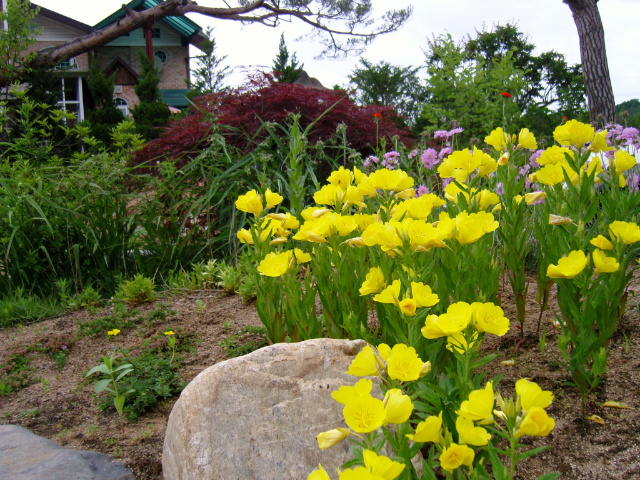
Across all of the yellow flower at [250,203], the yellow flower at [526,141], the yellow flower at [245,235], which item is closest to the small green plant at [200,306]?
the yellow flower at [245,235]

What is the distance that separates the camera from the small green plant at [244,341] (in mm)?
2656

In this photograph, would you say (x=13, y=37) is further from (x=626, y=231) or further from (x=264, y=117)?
(x=626, y=231)

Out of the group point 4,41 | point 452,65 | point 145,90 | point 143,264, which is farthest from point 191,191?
point 145,90

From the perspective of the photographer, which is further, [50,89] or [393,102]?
[393,102]

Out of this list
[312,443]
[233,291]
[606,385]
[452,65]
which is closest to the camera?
[312,443]

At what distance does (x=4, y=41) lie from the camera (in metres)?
7.59

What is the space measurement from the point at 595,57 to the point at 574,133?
789cm

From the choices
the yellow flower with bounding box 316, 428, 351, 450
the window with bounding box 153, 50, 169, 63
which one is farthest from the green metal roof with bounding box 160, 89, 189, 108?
the yellow flower with bounding box 316, 428, 351, 450

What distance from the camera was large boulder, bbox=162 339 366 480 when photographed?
1.69 meters

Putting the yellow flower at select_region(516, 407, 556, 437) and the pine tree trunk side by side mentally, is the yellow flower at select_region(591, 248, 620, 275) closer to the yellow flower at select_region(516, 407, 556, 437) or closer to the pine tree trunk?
the yellow flower at select_region(516, 407, 556, 437)

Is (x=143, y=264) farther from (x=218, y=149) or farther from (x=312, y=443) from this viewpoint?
(x=312, y=443)

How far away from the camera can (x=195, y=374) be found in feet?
8.38

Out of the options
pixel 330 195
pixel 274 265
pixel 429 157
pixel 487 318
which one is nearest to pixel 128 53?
pixel 429 157

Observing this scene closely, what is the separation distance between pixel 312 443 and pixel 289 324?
0.85 m
